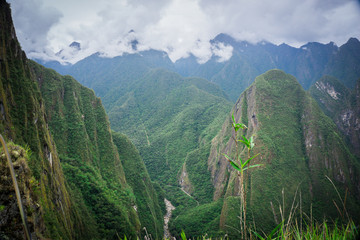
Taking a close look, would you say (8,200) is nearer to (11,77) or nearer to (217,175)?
(11,77)

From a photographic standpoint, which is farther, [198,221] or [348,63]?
[348,63]

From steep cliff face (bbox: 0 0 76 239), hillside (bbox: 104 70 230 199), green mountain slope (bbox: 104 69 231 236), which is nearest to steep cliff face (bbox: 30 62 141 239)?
steep cliff face (bbox: 0 0 76 239)

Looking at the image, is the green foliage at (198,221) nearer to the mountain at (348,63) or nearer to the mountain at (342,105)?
the mountain at (342,105)

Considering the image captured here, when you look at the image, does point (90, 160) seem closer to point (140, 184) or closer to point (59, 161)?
point (59, 161)

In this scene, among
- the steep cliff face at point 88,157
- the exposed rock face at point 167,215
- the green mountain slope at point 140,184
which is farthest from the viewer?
the exposed rock face at point 167,215

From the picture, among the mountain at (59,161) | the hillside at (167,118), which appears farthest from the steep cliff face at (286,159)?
the mountain at (59,161)

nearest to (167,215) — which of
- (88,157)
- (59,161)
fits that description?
(88,157)
